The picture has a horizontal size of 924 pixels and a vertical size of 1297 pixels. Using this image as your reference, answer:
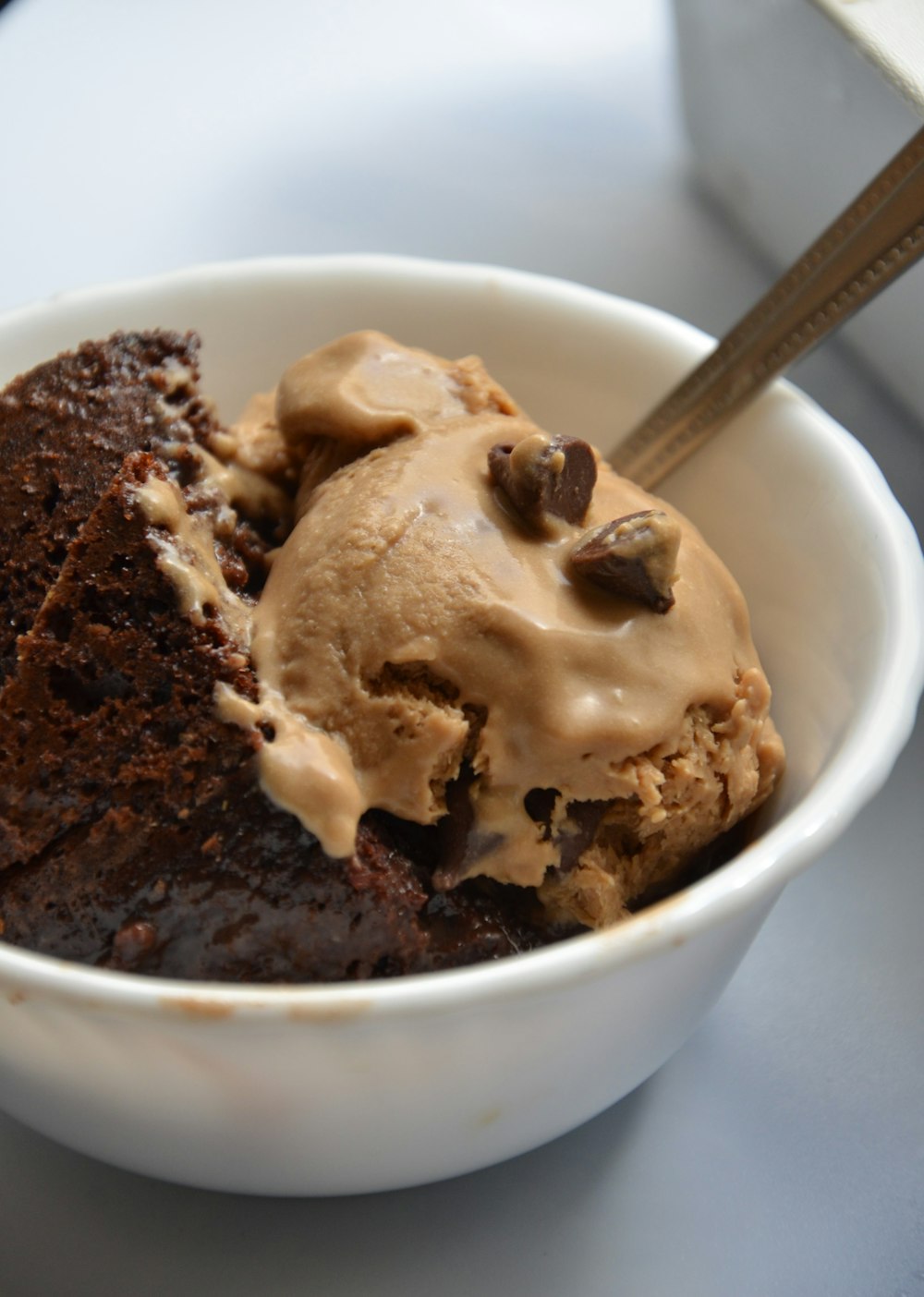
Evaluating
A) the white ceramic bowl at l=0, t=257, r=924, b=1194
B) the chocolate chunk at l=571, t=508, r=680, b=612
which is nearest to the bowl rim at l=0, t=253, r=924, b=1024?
the white ceramic bowl at l=0, t=257, r=924, b=1194

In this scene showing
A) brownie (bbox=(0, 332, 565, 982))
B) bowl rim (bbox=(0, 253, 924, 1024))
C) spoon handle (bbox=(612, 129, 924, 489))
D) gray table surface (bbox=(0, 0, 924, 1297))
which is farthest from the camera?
spoon handle (bbox=(612, 129, 924, 489))

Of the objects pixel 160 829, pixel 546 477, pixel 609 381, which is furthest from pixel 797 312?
pixel 160 829

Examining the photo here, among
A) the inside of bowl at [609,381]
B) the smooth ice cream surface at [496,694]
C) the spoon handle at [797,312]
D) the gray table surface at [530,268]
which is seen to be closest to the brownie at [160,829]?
the smooth ice cream surface at [496,694]

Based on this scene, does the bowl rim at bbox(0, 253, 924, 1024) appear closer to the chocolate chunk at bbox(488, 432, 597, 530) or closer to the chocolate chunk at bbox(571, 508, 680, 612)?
the chocolate chunk at bbox(571, 508, 680, 612)

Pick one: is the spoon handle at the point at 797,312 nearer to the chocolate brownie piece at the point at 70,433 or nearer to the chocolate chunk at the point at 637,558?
the chocolate chunk at the point at 637,558

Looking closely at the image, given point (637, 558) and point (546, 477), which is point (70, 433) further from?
point (637, 558)

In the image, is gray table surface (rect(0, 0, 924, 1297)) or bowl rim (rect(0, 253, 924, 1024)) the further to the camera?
gray table surface (rect(0, 0, 924, 1297))

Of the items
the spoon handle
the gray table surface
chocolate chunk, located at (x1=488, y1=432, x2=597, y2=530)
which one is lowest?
the gray table surface
